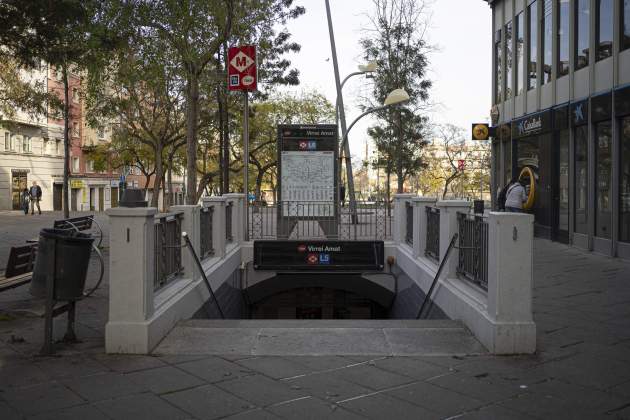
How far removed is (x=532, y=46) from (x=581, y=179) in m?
5.67

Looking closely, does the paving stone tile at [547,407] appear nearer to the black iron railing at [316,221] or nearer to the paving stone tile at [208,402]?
the paving stone tile at [208,402]

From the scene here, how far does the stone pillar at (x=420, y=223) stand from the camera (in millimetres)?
10000

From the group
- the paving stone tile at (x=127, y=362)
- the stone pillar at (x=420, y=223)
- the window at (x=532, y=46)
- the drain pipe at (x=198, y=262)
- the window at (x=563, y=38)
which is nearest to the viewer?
the paving stone tile at (x=127, y=362)

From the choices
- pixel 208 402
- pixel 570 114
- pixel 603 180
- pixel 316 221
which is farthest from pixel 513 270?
pixel 570 114

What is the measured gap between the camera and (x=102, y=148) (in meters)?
44.2

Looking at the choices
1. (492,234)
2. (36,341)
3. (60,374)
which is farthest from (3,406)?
(492,234)

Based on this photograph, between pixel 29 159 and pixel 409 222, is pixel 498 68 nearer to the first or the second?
pixel 409 222

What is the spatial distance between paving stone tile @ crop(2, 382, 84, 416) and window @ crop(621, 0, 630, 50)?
12665 mm

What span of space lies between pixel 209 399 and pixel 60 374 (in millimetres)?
1305

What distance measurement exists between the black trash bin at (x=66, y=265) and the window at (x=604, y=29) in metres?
12.3

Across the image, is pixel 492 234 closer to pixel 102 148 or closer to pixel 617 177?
pixel 617 177

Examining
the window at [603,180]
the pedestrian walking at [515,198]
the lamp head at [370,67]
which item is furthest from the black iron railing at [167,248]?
the lamp head at [370,67]

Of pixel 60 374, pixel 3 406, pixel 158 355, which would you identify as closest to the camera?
pixel 3 406

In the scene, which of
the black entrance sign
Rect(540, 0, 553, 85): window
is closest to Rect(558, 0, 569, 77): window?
Rect(540, 0, 553, 85): window
